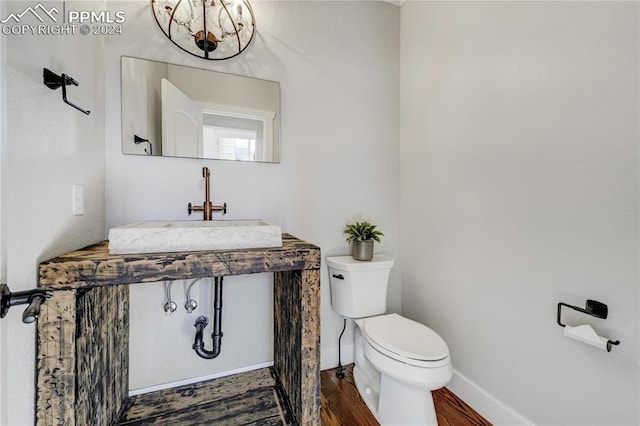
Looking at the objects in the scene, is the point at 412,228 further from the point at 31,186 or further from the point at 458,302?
the point at 31,186

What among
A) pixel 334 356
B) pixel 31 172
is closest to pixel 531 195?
pixel 334 356

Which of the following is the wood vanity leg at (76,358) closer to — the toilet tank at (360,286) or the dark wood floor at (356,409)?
the dark wood floor at (356,409)

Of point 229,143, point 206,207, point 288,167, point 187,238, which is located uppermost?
point 229,143

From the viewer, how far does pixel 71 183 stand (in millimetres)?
1005

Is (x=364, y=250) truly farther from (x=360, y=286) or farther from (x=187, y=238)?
(x=187, y=238)

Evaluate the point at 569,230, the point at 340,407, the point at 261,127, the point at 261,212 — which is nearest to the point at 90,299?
the point at 261,212

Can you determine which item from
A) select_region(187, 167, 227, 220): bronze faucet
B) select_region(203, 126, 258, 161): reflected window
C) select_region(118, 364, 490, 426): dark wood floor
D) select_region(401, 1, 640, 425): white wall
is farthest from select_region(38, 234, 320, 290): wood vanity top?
select_region(401, 1, 640, 425): white wall

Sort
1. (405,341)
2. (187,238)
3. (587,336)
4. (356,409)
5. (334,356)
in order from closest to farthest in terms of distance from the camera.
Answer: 1. (587,336)
2. (187,238)
3. (405,341)
4. (356,409)
5. (334,356)

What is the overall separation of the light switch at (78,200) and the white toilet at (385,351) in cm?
127

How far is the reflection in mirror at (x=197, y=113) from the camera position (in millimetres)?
1390

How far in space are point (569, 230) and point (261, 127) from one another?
5.21 feet

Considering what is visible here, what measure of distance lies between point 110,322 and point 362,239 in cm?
137

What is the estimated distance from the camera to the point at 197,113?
151 cm

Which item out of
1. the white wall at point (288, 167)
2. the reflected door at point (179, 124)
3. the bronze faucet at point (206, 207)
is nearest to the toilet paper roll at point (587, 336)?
the white wall at point (288, 167)
